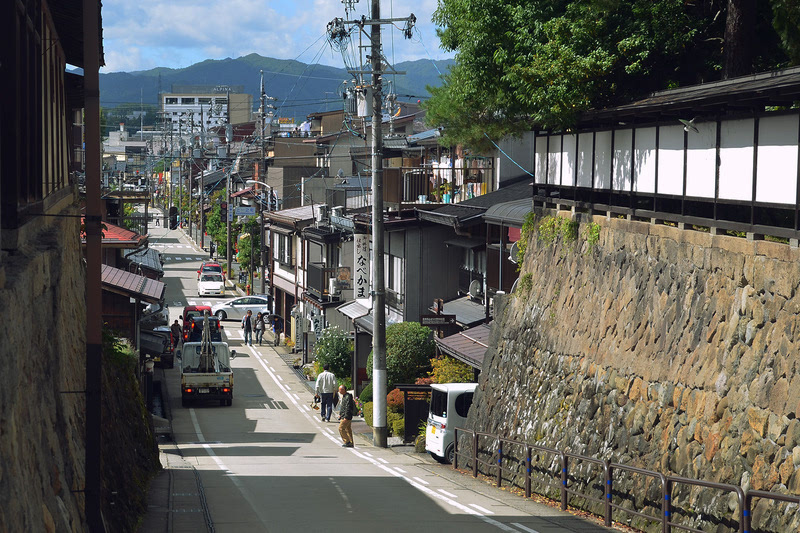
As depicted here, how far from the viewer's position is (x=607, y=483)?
14391 mm

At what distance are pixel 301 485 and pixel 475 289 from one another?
13484 millimetres

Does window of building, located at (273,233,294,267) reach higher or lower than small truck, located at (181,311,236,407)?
higher

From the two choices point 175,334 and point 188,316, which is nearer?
point 175,334

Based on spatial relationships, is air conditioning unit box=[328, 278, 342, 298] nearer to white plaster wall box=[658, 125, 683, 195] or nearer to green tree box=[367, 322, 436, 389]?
green tree box=[367, 322, 436, 389]

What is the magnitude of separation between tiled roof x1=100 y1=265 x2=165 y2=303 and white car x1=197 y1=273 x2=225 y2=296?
121ft

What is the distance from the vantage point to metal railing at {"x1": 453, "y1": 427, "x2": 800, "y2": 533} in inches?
417

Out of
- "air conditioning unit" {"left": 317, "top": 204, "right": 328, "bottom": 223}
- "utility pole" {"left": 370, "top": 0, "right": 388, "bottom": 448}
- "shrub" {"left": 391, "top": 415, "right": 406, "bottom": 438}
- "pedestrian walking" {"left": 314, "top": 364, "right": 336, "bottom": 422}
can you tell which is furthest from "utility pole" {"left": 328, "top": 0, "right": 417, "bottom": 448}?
"air conditioning unit" {"left": 317, "top": 204, "right": 328, "bottom": 223}

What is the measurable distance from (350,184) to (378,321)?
29.7 m

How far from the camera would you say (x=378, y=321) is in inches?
1062

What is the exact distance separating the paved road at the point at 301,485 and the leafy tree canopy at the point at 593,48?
7987mm

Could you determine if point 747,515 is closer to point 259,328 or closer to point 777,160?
point 777,160

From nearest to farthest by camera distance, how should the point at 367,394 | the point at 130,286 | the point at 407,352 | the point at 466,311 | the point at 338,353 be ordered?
the point at 130,286 → the point at 407,352 → the point at 466,311 → the point at 367,394 → the point at 338,353

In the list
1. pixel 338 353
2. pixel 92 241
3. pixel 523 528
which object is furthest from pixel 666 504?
pixel 338 353

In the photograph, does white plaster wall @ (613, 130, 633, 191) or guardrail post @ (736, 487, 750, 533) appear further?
white plaster wall @ (613, 130, 633, 191)
